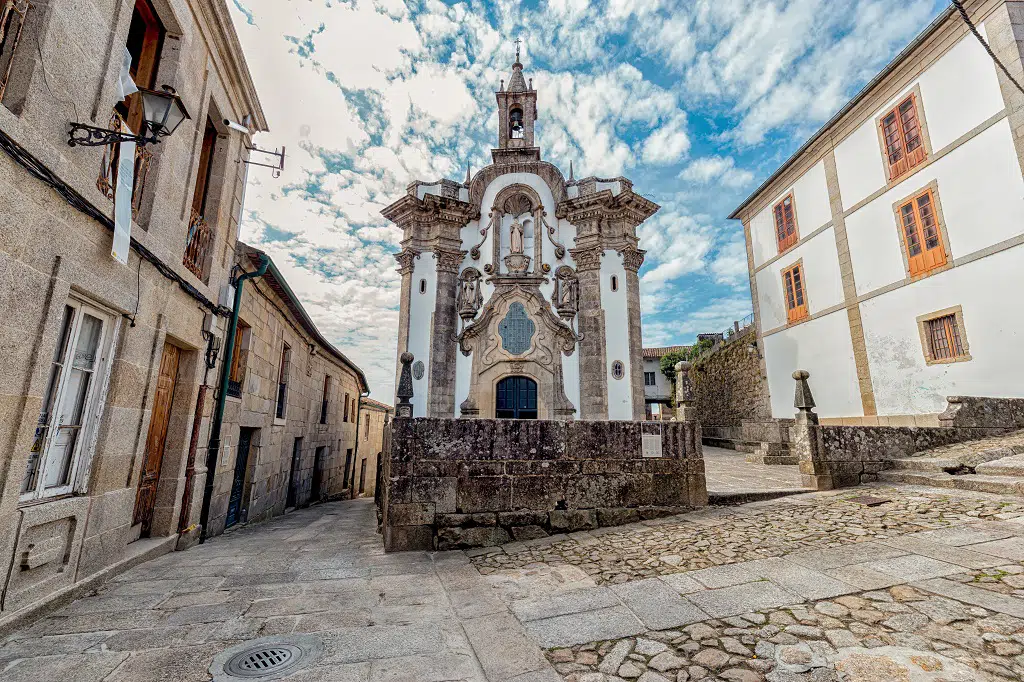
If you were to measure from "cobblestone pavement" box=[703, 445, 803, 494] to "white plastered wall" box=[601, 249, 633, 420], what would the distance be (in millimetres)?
3060

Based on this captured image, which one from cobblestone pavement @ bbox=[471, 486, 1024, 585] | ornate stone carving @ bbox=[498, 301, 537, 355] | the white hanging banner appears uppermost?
ornate stone carving @ bbox=[498, 301, 537, 355]

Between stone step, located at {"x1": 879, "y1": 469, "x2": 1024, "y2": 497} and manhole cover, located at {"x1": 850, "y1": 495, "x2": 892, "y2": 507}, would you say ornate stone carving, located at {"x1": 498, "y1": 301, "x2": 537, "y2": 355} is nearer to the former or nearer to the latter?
stone step, located at {"x1": 879, "y1": 469, "x2": 1024, "y2": 497}

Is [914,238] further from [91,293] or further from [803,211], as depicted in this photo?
[91,293]

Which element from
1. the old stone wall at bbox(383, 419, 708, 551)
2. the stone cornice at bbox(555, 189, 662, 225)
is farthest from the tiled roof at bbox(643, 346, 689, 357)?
the old stone wall at bbox(383, 419, 708, 551)

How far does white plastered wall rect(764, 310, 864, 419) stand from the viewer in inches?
528

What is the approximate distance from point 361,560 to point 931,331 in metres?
14.0

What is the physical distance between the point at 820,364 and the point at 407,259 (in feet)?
45.9

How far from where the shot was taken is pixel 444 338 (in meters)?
14.0

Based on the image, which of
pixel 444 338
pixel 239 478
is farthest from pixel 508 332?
pixel 239 478

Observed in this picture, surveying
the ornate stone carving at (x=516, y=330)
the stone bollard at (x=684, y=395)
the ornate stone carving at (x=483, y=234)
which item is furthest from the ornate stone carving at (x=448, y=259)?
the stone bollard at (x=684, y=395)

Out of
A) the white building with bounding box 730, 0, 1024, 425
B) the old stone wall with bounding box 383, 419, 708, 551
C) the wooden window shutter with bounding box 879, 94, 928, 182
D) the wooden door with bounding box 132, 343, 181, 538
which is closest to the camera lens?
the wooden door with bounding box 132, 343, 181, 538

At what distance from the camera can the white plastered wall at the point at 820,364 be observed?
44.0 ft

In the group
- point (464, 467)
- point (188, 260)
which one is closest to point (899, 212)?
point (464, 467)

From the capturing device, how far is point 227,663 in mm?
2619
